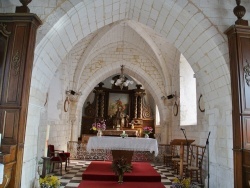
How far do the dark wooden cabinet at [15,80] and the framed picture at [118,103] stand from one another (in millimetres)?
10673

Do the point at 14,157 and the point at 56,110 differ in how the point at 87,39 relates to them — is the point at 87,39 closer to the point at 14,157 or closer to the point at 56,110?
the point at 56,110

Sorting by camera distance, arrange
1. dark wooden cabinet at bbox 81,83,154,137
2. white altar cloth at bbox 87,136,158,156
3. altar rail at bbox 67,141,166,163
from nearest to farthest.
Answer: white altar cloth at bbox 87,136,158,156
altar rail at bbox 67,141,166,163
dark wooden cabinet at bbox 81,83,154,137

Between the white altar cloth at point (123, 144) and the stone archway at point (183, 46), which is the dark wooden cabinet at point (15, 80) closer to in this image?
the stone archway at point (183, 46)

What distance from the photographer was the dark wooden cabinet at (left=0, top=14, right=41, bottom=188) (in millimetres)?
3381

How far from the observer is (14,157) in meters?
3.34

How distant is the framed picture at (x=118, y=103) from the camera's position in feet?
46.9

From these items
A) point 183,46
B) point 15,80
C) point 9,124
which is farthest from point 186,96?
point 9,124

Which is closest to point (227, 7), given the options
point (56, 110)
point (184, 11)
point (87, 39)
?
point (184, 11)

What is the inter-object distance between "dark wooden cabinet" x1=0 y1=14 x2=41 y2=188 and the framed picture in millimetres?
10673

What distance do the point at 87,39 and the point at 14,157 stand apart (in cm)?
650

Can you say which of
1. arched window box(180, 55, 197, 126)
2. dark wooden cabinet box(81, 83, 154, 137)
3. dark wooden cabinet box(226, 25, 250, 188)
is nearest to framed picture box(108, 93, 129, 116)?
dark wooden cabinet box(81, 83, 154, 137)

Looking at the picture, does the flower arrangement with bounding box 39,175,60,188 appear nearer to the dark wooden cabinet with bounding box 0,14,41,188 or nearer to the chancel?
the chancel

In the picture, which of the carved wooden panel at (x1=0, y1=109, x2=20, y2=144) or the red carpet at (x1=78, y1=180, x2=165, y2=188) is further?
the red carpet at (x1=78, y1=180, x2=165, y2=188)

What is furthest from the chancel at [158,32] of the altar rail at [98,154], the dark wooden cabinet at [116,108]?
the dark wooden cabinet at [116,108]
